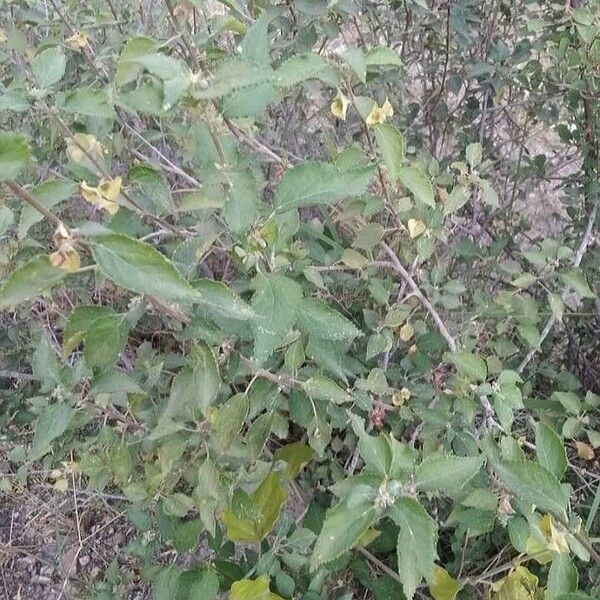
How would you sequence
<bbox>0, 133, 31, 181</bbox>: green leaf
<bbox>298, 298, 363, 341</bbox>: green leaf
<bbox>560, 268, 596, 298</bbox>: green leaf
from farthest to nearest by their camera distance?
<bbox>560, 268, 596, 298</bbox>: green leaf, <bbox>298, 298, 363, 341</bbox>: green leaf, <bbox>0, 133, 31, 181</bbox>: green leaf

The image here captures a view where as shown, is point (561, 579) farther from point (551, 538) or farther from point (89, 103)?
point (89, 103)

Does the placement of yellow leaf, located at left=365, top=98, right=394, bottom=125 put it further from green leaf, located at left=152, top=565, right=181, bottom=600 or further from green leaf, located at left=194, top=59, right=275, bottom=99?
green leaf, located at left=152, top=565, right=181, bottom=600

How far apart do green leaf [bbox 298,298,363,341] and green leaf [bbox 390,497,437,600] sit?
24 cm

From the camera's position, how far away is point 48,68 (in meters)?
0.94

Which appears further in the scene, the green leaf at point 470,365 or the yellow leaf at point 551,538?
the green leaf at point 470,365

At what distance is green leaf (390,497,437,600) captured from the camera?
0.85 m

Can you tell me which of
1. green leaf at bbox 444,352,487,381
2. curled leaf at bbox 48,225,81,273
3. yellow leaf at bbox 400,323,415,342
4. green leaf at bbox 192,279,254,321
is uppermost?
curled leaf at bbox 48,225,81,273

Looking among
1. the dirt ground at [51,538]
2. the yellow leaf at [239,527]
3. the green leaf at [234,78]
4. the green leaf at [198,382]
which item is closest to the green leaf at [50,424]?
the green leaf at [198,382]

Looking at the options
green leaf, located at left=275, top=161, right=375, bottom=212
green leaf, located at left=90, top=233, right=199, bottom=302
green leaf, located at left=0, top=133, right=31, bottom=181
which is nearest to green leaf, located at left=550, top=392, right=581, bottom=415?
green leaf, located at left=275, top=161, right=375, bottom=212

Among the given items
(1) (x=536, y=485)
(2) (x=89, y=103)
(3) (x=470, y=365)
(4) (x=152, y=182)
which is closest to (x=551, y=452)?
→ (1) (x=536, y=485)

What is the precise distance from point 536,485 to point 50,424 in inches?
26.6

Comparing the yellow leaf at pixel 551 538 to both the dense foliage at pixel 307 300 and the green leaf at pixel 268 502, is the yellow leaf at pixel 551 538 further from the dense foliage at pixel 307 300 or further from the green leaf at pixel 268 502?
the green leaf at pixel 268 502

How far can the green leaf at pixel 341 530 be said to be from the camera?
87 cm

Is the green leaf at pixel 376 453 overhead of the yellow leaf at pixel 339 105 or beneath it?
beneath
